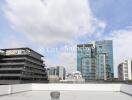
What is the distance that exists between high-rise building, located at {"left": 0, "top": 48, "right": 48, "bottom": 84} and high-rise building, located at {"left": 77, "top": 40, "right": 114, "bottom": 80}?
4083 cm

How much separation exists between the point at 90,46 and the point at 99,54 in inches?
370

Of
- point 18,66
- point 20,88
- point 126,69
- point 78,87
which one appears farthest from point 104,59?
point 20,88

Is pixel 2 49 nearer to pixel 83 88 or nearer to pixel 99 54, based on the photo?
pixel 99 54

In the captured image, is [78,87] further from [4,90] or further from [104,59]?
[104,59]

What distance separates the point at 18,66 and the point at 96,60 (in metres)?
58.2

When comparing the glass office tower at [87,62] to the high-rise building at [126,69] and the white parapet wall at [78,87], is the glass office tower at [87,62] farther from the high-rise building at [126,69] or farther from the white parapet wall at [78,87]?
the white parapet wall at [78,87]

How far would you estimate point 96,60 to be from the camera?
406 ft

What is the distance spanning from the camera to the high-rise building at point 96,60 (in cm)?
12225

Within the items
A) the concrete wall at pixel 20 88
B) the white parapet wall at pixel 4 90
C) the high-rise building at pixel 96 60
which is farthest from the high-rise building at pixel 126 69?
the white parapet wall at pixel 4 90

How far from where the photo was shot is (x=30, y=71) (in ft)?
277

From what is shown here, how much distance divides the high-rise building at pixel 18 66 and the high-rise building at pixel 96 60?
134 feet

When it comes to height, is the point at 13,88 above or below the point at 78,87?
above

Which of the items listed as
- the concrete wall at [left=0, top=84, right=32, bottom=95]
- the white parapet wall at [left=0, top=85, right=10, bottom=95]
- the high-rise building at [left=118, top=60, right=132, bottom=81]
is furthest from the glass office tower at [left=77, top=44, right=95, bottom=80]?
the white parapet wall at [left=0, top=85, right=10, bottom=95]

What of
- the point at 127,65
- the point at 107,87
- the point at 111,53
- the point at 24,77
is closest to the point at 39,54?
the point at 24,77
